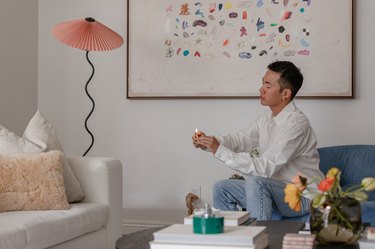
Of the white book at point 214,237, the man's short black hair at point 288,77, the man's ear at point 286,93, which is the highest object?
the man's short black hair at point 288,77

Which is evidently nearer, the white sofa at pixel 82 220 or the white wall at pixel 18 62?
the white sofa at pixel 82 220

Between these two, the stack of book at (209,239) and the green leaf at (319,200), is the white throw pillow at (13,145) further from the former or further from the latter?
the green leaf at (319,200)

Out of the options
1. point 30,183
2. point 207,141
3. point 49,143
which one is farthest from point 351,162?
point 30,183

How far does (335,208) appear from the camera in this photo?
6.81ft

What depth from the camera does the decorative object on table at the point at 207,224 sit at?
1980 mm

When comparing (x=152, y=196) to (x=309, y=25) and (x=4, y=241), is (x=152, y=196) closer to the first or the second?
(x=309, y=25)

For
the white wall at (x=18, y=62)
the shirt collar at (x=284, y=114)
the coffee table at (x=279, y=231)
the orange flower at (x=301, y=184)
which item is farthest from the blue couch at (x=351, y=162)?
the white wall at (x=18, y=62)

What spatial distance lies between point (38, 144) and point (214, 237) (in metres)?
1.68

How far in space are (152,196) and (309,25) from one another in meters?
1.61

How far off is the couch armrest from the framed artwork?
126 cm

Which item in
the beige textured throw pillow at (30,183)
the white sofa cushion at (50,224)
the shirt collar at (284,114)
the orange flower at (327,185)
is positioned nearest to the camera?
the orange flower at (327,185)

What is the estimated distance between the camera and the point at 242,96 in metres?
4.43

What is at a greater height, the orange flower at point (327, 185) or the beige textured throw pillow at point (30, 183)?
the orange flower at point (327, 185)

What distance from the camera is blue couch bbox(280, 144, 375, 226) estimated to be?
12.0ft
